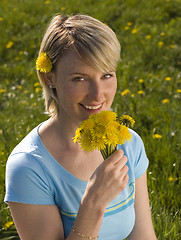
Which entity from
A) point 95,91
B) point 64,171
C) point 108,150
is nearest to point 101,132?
point 108,150

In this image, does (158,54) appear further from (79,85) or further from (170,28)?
(79,85)

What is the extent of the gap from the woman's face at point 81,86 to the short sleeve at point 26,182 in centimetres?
26

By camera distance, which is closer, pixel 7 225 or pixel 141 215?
pixel 141 215

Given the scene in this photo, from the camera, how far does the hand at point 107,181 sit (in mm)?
1229

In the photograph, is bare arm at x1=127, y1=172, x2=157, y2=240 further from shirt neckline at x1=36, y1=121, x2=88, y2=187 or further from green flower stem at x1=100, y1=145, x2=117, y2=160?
green flower stem at x1=100, y1=145, x2=117, y2=160

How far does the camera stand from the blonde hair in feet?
4.42

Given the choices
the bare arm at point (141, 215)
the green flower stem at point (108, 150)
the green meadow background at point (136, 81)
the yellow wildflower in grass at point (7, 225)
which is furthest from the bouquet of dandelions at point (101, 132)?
the yellow wildflower in grass at point (7, 225)

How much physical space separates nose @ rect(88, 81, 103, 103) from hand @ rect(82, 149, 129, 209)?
23cm

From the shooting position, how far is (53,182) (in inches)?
56.7

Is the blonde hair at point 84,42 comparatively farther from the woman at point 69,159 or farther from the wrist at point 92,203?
the wrist at point 92,203

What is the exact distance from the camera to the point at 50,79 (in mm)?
1510

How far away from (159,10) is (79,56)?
424 cm

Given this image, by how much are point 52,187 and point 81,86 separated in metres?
0.42

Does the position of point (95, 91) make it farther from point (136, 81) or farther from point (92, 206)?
point (136, 81)
